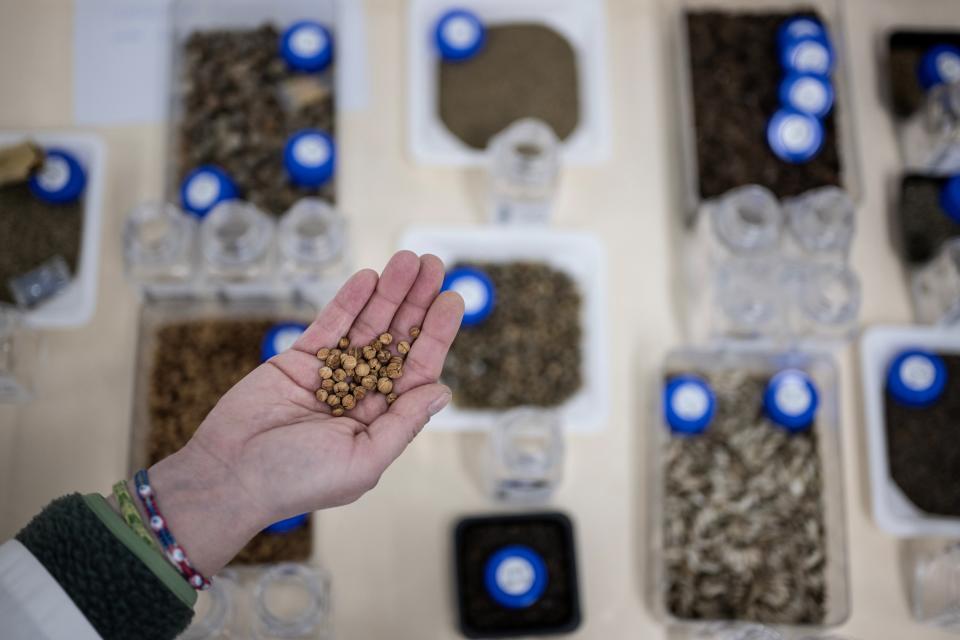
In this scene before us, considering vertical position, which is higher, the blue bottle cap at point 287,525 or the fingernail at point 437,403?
the fingernail at point 437,403

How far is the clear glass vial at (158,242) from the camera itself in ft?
3.67

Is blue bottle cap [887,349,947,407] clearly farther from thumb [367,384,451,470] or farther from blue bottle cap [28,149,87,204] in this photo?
blue bottle cap [28,149,87,204]

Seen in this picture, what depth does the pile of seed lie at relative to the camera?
853mm

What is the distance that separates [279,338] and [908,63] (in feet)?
3.37

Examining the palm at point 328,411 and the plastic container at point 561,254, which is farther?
the plastic container at point 561,254

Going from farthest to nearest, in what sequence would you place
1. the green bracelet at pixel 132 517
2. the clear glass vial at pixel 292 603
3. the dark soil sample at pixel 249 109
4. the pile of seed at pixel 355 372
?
the dark soil sample at pixel 249 109 → the clear glass vial at pixel 292 603 → the pile of seed at pixel 355 372 → the green bracelet at pixel 132 517

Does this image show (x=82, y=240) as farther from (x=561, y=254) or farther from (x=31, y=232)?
(x=561, y=254)

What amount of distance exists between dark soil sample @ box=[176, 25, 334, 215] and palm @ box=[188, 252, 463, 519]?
34 centimetres

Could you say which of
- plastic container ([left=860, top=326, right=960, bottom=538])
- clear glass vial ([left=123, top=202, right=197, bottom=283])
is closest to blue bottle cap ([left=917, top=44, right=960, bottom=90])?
plastic container ([left=860, top=326, right=960, bottom=538])

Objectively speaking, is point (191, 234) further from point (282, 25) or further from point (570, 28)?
point (570, 28)

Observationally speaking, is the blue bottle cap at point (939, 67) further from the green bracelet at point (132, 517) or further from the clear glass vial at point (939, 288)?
the green bracelet at point (132, 517)

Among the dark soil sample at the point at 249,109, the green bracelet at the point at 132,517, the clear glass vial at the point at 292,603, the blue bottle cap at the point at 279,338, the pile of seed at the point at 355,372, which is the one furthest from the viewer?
the dark soil sample at the point at 249,109

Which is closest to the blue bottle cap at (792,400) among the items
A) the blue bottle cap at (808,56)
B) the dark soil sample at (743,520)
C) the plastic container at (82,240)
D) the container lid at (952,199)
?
the dark soil sample at (743,520)

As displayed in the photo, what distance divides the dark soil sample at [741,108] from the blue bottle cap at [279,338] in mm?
594
